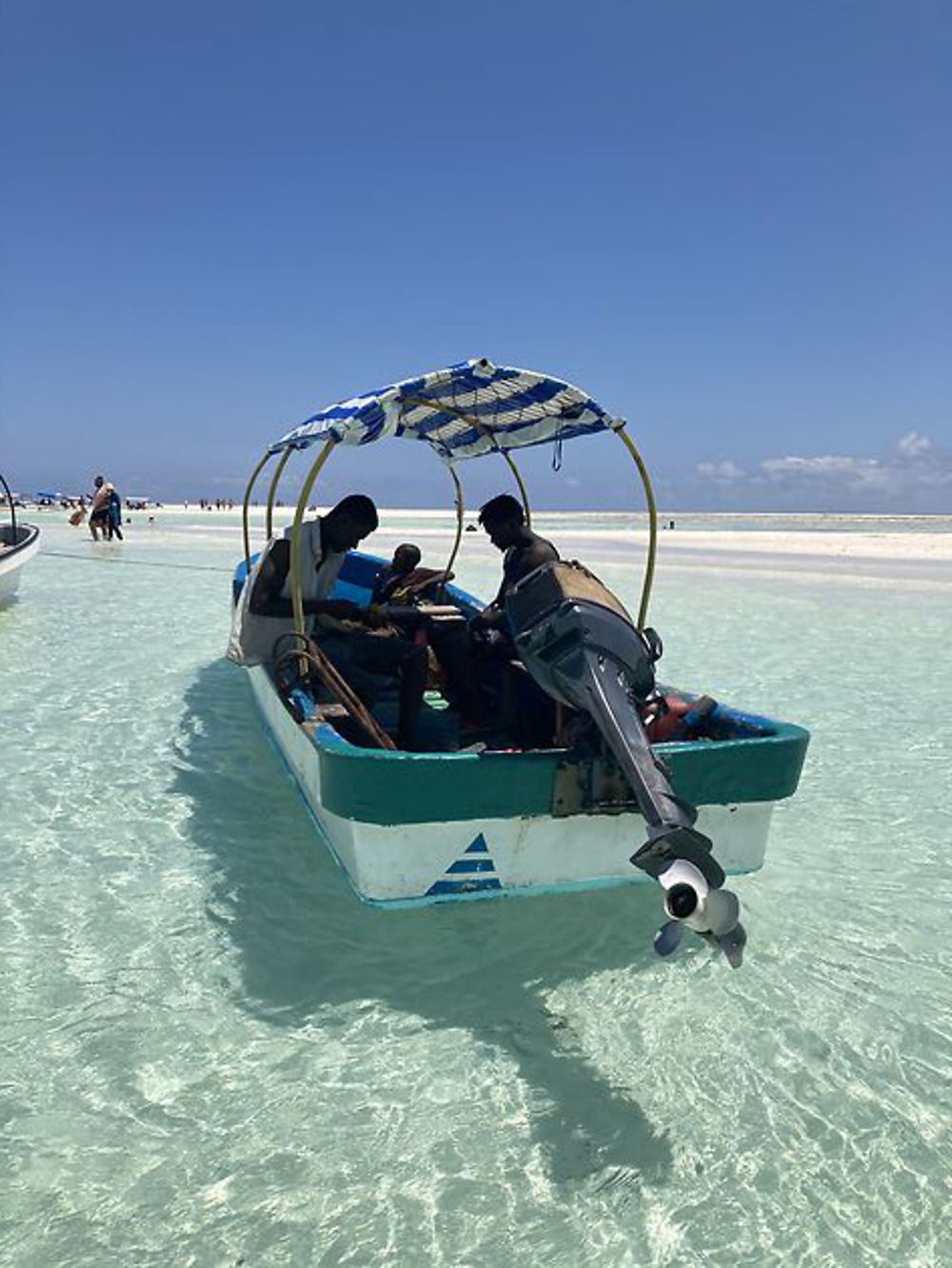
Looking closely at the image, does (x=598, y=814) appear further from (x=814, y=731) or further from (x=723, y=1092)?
(x=814, y=731)

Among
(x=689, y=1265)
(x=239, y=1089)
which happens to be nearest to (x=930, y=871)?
(x=689, y=1265)

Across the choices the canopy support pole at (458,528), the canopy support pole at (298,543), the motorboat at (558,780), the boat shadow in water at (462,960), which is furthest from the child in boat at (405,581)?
the motorboat at (558,780)

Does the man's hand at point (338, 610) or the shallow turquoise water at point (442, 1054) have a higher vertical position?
the man's hand at point (338, 610)

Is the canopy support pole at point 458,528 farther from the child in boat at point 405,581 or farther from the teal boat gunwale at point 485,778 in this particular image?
the teal boat gunwale at point 485,778

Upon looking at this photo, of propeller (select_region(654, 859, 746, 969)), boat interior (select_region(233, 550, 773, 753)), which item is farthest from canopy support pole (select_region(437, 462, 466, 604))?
propeller (select_region(654, 859, 746, 969))

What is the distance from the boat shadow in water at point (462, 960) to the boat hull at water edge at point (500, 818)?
10.8 inches

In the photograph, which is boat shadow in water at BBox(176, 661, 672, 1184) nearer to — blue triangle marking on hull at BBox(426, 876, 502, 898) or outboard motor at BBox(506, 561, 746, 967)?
blue triangle marking on hull at BBox(426, 876, 502, 898)

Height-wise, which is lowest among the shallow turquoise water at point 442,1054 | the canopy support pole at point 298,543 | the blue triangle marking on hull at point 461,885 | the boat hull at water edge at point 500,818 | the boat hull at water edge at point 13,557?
the shallow turquoise water at point 442,1054

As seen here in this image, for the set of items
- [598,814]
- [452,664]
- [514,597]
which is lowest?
[598,814]

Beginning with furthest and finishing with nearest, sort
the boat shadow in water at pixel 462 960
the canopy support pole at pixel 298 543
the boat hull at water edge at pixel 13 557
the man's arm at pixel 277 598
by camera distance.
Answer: the boat hull at water edge at pixel 13 557 < the man's arm at pixel 277 598 < the canopy support pole at pixel 298 543 < the boat shadow in water at pixel 462 960

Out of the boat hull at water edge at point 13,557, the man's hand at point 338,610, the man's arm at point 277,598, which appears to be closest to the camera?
the man's arm at point 277,598

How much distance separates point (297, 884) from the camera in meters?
4.83

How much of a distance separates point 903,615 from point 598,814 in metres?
14.0

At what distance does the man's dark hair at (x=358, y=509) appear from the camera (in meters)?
5.84
